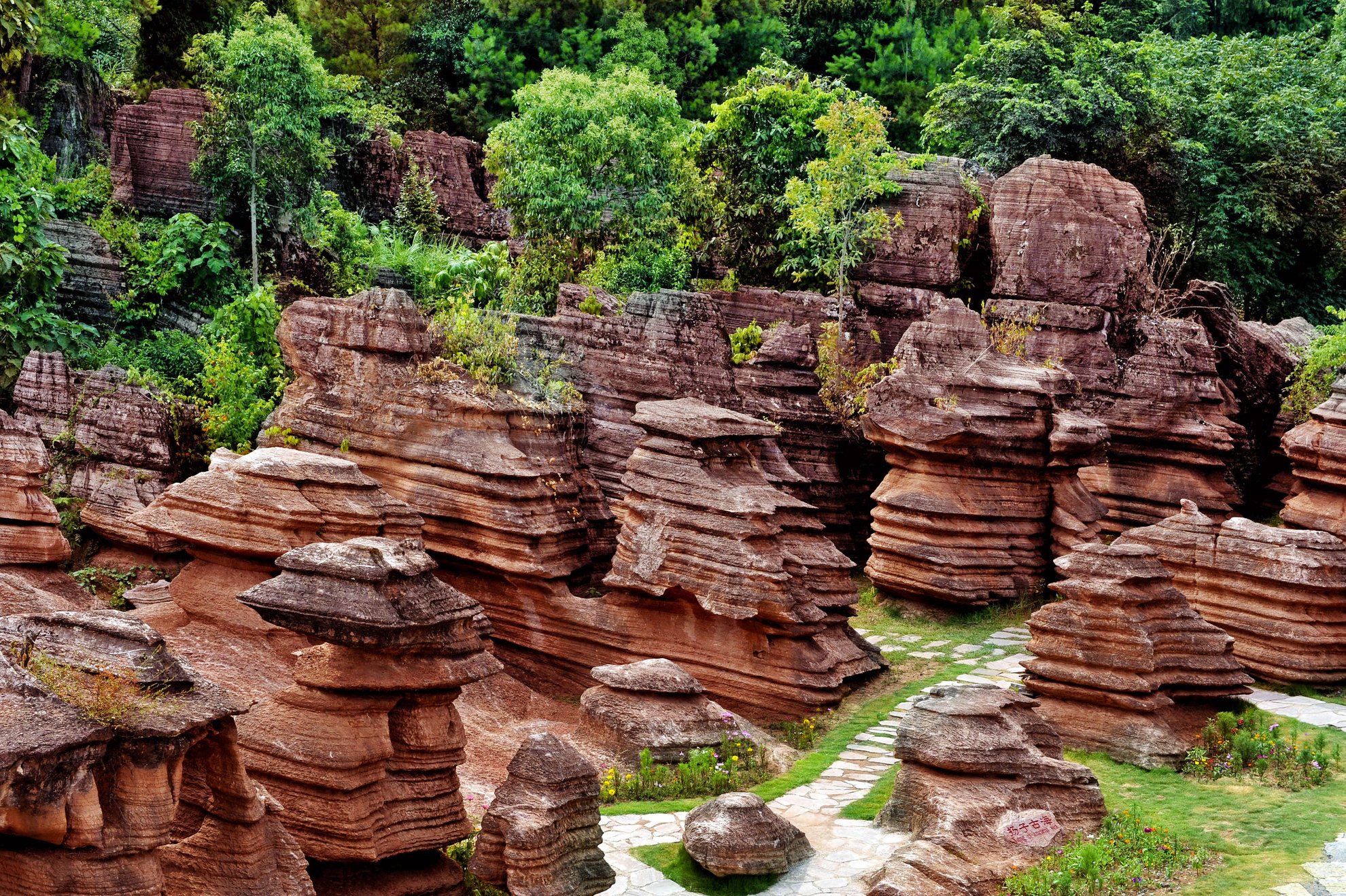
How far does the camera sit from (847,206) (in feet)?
65.8

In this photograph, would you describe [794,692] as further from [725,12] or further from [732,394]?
[725,12]

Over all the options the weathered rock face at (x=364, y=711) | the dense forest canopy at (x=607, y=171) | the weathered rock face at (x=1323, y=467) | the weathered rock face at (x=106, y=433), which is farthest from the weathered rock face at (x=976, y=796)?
the weathered rock face at (x=106, y=433)

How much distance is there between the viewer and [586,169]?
2084 centimetres

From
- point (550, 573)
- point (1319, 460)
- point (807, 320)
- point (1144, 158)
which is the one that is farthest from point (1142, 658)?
point (1144, 158)

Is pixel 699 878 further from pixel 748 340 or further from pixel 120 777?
pixel 748 340

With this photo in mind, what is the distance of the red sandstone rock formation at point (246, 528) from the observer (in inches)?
475

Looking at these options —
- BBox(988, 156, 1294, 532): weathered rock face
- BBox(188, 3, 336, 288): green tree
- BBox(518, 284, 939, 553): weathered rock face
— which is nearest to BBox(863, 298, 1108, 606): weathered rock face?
BBox(518, 284, 939, 553): weathered rock face

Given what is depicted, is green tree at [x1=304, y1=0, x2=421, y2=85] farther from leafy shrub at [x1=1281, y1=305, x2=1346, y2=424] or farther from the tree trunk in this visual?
leafy shrub at [x1=1281, y1=305, x2=1346, y2=424]

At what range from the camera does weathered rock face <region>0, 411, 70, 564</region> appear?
42.6 feet

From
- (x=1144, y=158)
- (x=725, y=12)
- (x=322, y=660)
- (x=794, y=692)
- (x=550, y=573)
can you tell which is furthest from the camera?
(x=725, y=12)

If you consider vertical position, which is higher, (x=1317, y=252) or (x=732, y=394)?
(x=1317, y=252)

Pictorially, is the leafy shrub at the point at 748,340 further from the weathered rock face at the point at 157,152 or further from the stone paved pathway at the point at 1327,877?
the stone paved pathway at the point at 1327,877

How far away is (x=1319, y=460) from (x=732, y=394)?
269 inches

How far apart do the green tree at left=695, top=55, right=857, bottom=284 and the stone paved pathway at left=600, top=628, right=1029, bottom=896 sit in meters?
10.3
